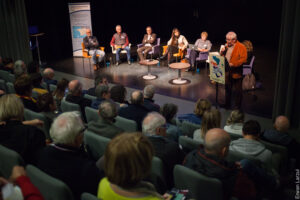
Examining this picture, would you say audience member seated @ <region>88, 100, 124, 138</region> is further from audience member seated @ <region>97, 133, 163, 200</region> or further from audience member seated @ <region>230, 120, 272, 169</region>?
audience member seated @ <region>97, 133, 163, 200</region>

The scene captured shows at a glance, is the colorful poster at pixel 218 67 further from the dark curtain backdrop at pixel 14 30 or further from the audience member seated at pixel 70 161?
the dark curtain backdrop at pixel 14 30

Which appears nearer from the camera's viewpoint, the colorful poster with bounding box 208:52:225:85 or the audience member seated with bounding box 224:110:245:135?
the audience member seated with bounding box 224:110:245:135

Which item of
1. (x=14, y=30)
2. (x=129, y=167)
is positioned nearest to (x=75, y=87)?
(x=129, y=167)

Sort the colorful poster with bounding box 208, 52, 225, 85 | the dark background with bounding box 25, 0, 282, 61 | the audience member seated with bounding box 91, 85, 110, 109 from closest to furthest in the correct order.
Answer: the audience member seated with bounding box 91, 85, 110, 109 → the colorful poster with bounding box 208, 52, 225, 85 → the dark background with bounding box 25, 0, 282, 61

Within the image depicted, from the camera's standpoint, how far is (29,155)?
2.89 meters

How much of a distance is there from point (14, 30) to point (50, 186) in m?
8.19

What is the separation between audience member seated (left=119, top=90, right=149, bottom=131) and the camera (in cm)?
418

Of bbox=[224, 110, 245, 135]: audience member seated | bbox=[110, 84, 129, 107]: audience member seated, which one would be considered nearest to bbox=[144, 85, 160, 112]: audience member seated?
bbox=[110, 84, 129, 107]: audience member seated

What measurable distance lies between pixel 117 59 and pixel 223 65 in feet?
17.2

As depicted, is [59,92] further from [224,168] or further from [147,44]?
[147,44]

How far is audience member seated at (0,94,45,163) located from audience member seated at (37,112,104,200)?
1.53 feet

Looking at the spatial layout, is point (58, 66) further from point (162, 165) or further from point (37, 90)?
point (162, 165)

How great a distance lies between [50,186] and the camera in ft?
6.81

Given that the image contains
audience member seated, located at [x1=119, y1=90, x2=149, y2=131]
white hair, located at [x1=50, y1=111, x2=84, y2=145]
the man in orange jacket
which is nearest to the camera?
white hair, located at [x1=50, y1=111, x2=84, y2=145]
